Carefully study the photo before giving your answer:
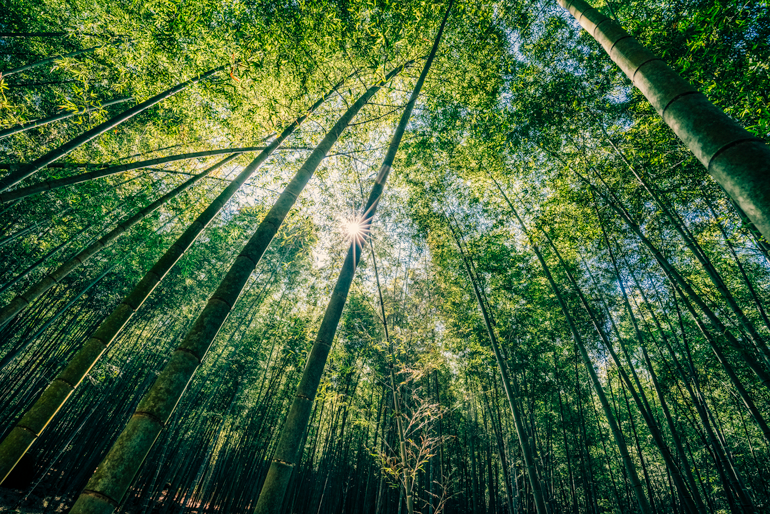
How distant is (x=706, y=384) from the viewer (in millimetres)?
8031

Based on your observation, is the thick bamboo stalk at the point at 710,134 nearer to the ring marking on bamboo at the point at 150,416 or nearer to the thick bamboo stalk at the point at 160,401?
the thick bamboo stalk at the point at 160,401

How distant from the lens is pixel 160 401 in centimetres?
109

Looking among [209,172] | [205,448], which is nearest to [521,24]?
[209,172]

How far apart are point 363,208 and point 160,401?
194 cm

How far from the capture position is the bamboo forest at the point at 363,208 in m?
1.93

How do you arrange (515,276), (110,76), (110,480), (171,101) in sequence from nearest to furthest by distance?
1. (110,480)
2. (171,101)
3. (110,76)
4. (515,276)

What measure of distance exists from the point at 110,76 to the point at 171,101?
1.22m

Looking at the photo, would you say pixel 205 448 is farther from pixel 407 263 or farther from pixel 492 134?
pixel 492 134

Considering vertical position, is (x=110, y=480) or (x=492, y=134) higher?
(x=492, y=134)

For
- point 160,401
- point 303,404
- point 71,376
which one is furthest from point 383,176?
point 71,376

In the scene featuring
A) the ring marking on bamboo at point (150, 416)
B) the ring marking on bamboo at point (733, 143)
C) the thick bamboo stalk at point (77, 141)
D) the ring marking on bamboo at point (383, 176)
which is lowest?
the ring marking on bamboo at point (150, 416)

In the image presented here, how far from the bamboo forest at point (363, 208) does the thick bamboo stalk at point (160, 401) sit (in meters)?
0.01

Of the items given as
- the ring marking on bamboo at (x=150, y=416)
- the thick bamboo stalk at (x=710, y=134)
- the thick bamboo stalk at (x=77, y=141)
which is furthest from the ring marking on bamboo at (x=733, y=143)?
the thick bamboo stalk at (x=77, y=141)

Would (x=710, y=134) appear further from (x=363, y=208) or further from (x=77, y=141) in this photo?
(x=77, y=141)
